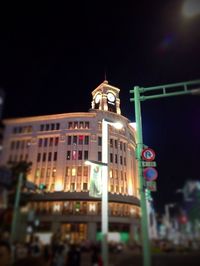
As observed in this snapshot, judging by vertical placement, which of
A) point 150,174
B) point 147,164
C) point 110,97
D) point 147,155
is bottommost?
point 150,174

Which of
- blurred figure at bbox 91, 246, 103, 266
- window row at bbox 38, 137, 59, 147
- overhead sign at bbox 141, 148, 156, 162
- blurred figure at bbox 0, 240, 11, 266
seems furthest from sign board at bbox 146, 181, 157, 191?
window row at bbox 38, 137, 59, 147

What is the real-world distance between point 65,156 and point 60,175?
400 centimetres

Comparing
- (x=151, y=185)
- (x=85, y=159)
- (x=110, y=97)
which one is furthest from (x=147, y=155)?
(x=110, y=97)

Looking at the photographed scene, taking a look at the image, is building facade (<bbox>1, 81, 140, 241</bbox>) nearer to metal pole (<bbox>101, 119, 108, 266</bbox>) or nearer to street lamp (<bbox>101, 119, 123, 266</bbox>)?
street lamp (<bbox>101, 119, 123, 266</bbox>)

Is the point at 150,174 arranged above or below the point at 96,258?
above

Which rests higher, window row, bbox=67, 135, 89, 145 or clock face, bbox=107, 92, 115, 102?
clock face, bbox=107, 92, 115, 102

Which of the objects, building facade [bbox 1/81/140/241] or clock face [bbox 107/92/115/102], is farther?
clock face [bbox 107/92/115/102]

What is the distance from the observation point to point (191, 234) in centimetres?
4638

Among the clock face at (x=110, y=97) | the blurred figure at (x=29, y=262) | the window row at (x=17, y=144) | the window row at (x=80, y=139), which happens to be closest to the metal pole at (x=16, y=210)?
the window row at (x=17, y=144)

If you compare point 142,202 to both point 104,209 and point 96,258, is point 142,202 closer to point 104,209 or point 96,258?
point 104,209

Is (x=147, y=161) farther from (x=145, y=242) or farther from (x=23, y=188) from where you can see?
(x=23, y=188)

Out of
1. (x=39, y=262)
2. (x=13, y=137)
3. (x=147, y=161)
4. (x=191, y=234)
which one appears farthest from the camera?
(x=191, y=234)

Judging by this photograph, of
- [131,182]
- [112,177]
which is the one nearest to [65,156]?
[112,177]

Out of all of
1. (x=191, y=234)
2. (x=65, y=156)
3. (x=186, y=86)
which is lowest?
(x=191, y=234)
